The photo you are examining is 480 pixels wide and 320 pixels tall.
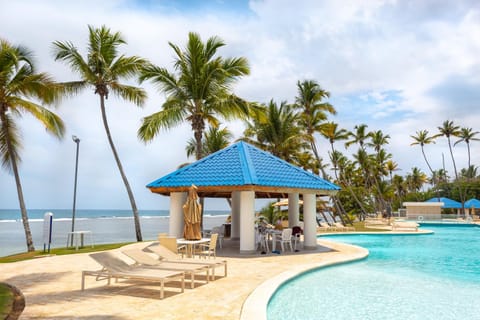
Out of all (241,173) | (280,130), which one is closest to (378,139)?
(280,130)

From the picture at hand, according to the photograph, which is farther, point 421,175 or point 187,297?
point 421,175

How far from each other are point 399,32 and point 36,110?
53.1 ft

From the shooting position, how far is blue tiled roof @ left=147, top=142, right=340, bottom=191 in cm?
1391

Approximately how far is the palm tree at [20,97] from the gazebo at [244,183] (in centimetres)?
673

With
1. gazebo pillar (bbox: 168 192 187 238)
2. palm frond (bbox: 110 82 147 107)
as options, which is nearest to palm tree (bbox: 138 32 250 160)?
palm frond (bbox: 110 82 147 107)

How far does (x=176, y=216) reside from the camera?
15.6 meters

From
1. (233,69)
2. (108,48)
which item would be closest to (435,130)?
(233,69)

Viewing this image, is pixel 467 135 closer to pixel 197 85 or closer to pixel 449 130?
pixel 449 130

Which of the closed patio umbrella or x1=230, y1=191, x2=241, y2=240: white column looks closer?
the closed patio umbrella

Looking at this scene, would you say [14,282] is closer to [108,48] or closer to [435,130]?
[108,48]

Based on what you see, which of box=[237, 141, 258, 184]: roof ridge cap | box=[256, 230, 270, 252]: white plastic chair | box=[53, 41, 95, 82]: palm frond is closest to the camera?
Result: box=[237, 141, 258, 184]: roof ridge cap

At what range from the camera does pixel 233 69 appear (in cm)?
2036

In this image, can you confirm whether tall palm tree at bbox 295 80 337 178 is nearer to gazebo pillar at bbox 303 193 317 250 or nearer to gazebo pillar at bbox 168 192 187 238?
gazebo pillar at bbox 303 193 317 250

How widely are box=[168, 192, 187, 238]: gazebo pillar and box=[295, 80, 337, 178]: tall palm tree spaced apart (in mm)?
19588
